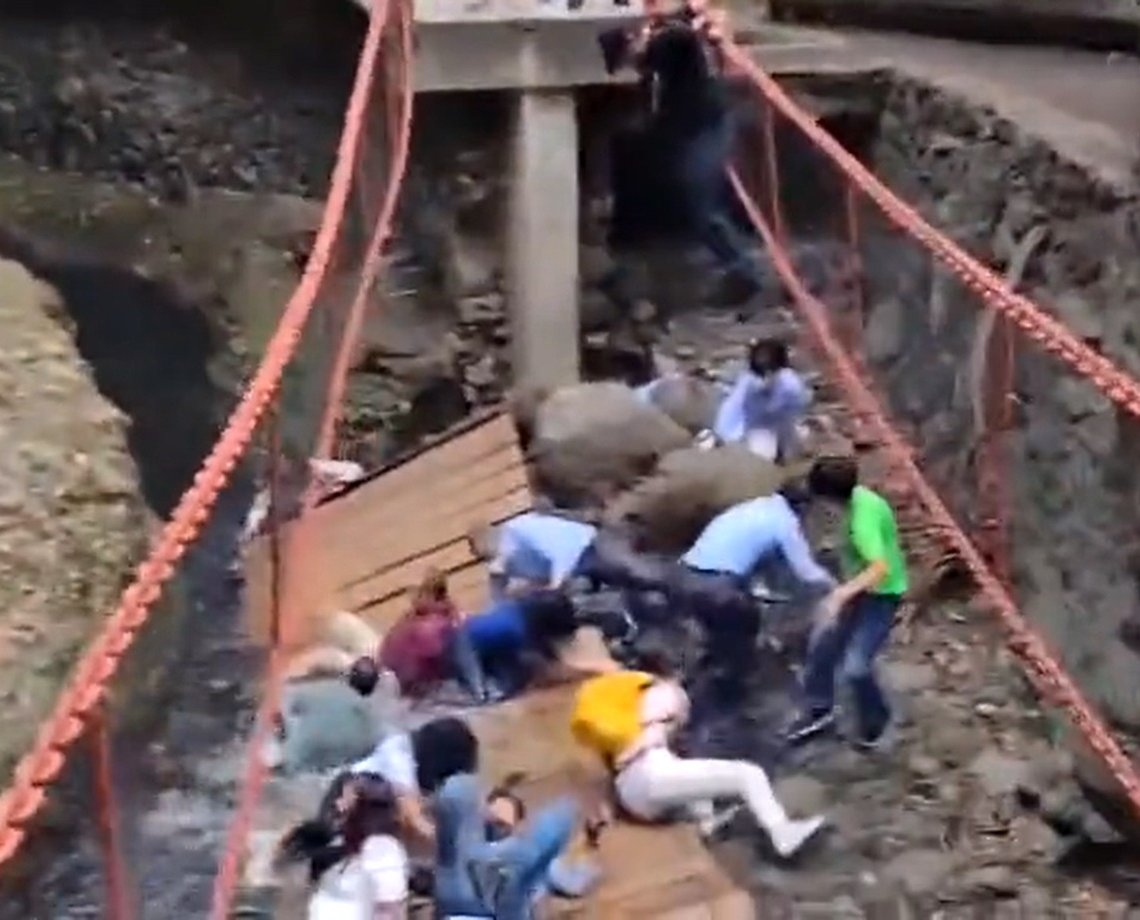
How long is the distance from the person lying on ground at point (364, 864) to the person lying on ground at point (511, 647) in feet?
4.53

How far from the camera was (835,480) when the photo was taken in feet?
19.8

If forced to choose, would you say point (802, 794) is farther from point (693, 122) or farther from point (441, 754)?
point (693, 122)

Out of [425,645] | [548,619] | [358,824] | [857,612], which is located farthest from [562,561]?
[358,824]

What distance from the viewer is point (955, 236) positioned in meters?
7.48

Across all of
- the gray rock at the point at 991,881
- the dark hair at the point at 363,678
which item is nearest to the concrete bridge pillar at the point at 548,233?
the dark hair at the point at 363,678

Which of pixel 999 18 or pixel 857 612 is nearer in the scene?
pixel 857 612

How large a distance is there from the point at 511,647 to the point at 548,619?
0.14 metres

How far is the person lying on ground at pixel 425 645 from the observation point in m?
6.11

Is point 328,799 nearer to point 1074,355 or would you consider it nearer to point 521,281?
point 1074,355

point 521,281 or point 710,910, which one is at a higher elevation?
point 521,281

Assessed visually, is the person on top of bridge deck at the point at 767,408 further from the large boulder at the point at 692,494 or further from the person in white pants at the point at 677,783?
the person in white pants at the point at 677,783

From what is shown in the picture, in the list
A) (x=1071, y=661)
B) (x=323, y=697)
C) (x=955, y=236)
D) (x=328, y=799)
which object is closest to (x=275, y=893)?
(x=328, y=799)

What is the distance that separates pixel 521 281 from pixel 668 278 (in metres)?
0.81

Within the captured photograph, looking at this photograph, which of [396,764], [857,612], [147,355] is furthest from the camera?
[147,355]
